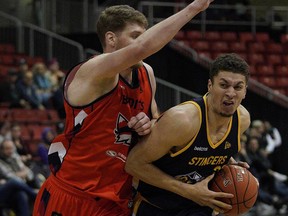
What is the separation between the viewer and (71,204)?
470 centimetres

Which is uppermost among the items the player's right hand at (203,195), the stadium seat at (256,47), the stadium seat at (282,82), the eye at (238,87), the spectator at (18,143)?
the eye at (238,87)

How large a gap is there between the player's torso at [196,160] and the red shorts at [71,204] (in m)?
0.24

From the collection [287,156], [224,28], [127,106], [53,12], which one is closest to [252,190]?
[127,106]

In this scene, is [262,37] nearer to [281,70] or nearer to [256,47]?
[256,47]

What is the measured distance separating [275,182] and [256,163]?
0.44 metres

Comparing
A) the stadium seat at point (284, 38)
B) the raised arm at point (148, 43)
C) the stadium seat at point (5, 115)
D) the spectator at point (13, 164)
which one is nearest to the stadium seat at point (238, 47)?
the stadium seat at point (284, 38)

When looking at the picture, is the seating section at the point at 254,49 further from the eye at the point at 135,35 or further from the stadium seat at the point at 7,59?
the eye at the point at 135,35

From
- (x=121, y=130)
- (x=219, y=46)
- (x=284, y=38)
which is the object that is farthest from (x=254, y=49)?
(x=121, y=130)

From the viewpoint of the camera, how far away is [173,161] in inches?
185

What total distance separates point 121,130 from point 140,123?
0.43 ft

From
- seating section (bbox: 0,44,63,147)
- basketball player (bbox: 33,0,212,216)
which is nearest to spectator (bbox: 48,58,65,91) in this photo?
seating section (bbox: 0,44,63,147)

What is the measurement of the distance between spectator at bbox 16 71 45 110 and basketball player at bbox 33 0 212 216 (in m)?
7.80

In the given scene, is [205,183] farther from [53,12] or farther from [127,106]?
[53,12]

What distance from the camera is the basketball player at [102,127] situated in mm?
4473
